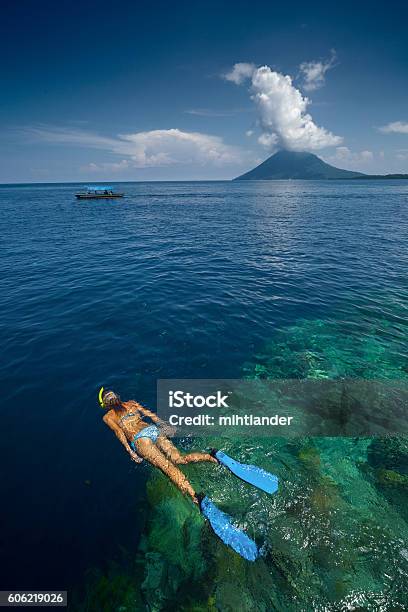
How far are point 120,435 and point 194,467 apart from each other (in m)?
2.87

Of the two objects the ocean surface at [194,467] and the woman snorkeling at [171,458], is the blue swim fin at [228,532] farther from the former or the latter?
the ocean surface at [194,467]

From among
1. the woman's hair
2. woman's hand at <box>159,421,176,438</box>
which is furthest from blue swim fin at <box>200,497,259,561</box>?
the woman's hair

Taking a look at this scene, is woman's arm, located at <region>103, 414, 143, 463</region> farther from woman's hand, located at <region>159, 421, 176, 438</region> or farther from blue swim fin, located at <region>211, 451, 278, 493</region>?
blue swim fin, located at <region>211, 451, 278, 493</region>

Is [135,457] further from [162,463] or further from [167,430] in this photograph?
[167,430]

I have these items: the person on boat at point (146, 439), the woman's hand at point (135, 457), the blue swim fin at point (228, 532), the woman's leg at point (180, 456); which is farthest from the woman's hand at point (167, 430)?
the blue swim fin at point (228, 532)

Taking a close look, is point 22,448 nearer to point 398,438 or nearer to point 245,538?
point 245,538

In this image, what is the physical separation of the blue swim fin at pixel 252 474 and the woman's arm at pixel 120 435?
8.87ft

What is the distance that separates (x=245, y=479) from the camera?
8.51m

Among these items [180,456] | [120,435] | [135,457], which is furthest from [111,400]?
[180,456]

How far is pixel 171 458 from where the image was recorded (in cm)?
927

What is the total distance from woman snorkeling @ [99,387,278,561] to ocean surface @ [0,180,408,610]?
0.35 meters

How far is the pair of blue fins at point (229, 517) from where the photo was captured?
23.2ft

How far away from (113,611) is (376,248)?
127ft

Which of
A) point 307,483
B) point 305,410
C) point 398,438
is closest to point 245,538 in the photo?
point 307,483
